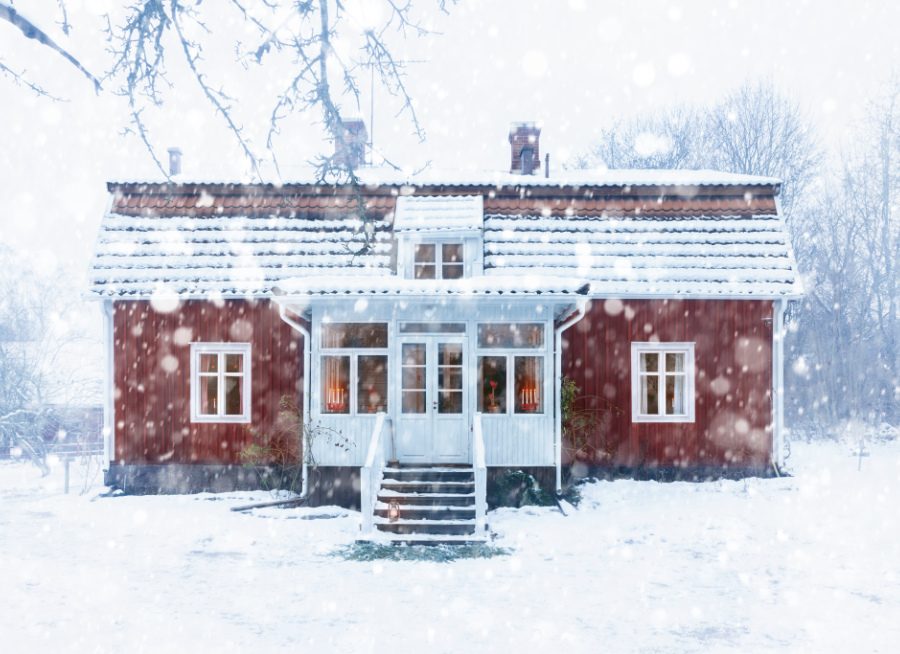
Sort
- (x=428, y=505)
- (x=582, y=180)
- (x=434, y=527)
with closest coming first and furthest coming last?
1. (x=434, y=527)
2. (x=428, y=505)
3. (x=582, y=180)

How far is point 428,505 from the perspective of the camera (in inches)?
507

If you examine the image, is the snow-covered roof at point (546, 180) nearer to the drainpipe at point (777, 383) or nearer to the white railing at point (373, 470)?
the drainpipe at point (777, 383)

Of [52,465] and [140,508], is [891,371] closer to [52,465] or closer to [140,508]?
[140,508]

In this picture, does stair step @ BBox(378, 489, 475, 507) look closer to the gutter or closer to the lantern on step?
the lantern on step

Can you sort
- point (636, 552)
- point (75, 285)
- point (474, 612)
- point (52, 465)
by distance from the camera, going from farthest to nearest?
point (75, 285) → point (52, 465) → point (636, 552) → point (474, 612)

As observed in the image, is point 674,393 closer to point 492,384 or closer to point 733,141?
point 492,384

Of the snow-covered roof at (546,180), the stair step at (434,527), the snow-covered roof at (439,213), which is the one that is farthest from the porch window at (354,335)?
the stair step at (434,527)

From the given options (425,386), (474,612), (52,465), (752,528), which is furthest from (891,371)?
(52,465)

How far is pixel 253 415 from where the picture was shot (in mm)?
16219

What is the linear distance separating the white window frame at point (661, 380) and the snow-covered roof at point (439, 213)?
4.00m

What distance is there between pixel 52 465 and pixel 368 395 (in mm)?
12817

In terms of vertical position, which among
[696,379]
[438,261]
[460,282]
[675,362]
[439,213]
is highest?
[439,213]

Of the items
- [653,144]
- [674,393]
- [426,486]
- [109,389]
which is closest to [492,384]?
[426,486]

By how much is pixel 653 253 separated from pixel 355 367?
621 centimetres
